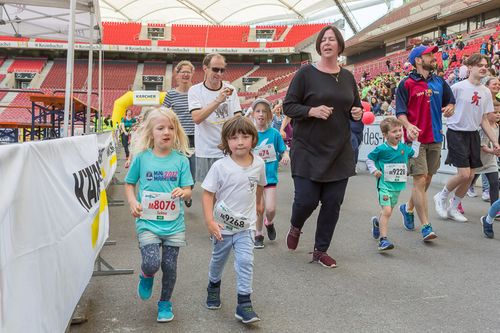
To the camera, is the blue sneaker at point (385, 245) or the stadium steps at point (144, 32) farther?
the stadium steps at point (144, 32)

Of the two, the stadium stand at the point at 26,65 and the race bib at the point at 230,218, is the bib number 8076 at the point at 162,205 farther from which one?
the stadium stand at the point at 26,65

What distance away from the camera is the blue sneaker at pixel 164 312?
10.1ft

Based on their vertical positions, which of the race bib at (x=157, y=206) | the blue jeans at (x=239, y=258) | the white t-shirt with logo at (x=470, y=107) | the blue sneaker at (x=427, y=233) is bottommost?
the blue sneaker at (x=427, y=233)

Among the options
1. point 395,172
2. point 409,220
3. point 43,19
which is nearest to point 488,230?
point 409,220

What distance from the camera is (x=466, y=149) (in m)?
5.86

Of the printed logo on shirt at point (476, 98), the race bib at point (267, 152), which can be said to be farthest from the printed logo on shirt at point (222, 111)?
the printed logo on shirt at point (476, 98)

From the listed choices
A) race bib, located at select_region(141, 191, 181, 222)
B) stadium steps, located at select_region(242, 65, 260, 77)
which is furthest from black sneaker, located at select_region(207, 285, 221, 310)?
stadium steps, located at select_region(242, 65, 260, 77)

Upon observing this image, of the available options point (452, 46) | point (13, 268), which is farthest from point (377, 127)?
point (452, 46)

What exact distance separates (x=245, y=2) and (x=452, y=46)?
96.3 ft

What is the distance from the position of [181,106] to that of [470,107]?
3.47 metres

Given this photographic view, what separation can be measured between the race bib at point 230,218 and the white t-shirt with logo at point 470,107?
3.77 meters

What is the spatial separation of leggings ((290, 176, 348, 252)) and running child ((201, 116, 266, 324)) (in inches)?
41.6

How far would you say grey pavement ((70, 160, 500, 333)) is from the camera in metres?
3.06

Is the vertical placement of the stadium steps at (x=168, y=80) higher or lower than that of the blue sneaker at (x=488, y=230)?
higher
